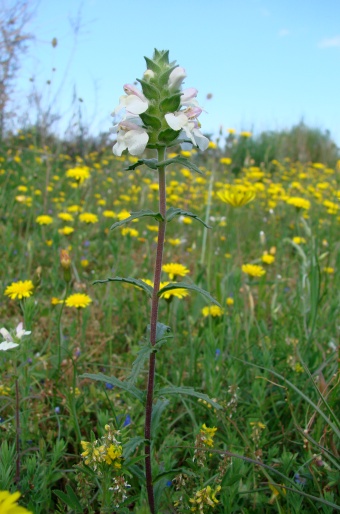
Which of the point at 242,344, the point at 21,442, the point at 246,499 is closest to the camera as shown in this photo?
the point at 246,499

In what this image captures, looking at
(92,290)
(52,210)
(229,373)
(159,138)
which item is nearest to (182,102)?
(159,138)

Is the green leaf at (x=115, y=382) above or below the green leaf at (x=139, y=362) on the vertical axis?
below

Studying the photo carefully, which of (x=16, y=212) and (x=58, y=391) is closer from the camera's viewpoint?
(x=58, y=391)

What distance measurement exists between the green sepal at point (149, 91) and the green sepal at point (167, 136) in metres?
0.08

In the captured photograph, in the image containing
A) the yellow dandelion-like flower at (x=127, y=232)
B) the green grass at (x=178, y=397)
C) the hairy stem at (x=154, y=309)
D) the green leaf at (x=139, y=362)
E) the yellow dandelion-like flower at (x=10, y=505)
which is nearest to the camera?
the yellow dandelion-like flower at (x=10, y=505)

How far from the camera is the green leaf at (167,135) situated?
3.42ft

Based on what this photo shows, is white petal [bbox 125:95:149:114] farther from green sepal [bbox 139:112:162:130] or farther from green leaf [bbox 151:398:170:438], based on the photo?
green leaf [bbox 151:398:170:438]

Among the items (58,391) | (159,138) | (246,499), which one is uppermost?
(159,138)

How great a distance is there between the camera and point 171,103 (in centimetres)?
103

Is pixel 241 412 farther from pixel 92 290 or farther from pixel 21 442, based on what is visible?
pixel 92 290

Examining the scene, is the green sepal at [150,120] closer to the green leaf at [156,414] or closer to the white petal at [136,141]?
the white petal at [136,141]

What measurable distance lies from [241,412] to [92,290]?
4.62 ft

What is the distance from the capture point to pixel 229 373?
1.80m

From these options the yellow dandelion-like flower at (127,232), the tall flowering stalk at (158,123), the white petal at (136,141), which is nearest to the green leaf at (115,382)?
the tall flowering stalk at (158,123)
